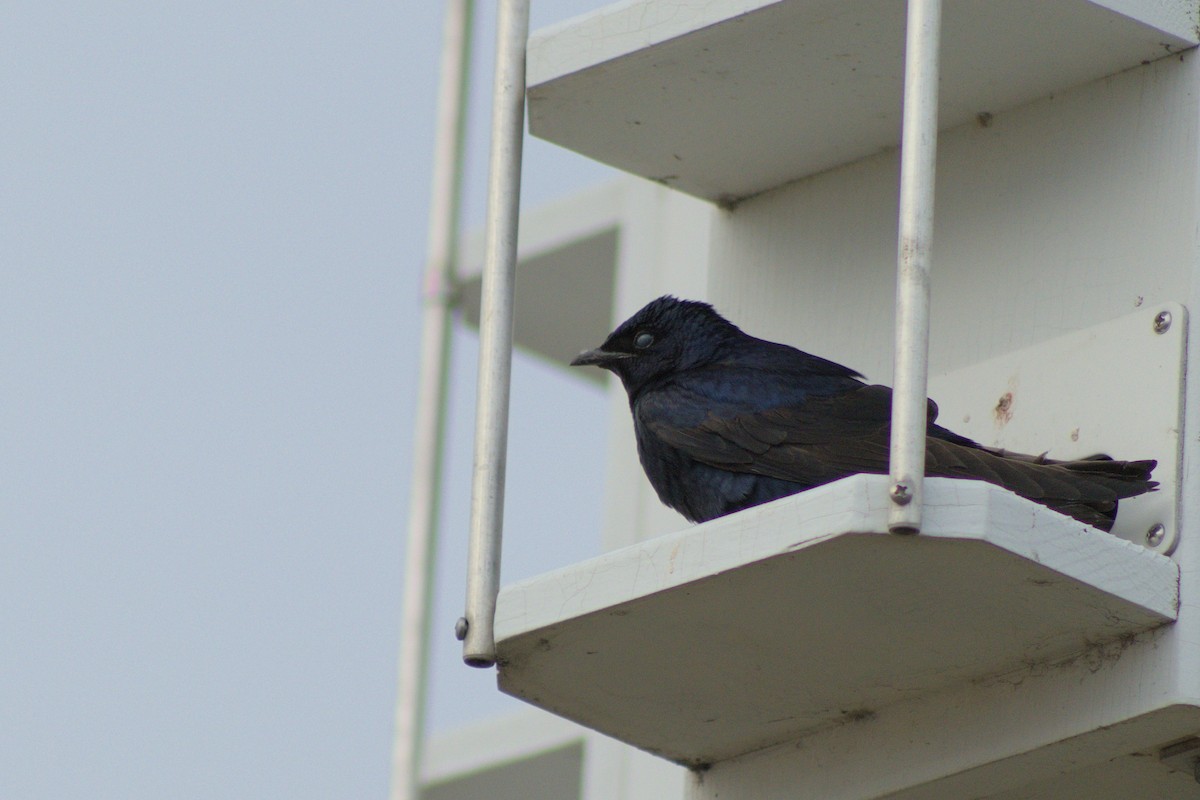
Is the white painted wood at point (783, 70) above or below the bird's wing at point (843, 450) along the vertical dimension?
above

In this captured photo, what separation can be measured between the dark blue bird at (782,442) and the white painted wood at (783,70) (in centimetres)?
44

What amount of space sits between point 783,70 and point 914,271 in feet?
3.69

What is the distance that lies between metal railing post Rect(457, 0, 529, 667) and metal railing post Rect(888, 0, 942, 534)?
943mm

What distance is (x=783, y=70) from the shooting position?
5.59 meters

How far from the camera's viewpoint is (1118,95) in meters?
5.59

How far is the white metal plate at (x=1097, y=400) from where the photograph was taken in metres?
5.14

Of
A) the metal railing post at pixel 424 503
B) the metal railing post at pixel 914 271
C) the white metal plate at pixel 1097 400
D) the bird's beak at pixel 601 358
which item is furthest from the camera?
the metal railing post at pixel 424 503

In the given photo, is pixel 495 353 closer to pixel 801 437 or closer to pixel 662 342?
pixel 801 437

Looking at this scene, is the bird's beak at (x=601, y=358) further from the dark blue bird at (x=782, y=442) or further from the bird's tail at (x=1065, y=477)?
the bird's tail at (x=1065, y=477)

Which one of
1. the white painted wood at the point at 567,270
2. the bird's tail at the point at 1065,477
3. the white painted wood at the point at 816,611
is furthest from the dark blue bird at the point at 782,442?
the white painted wood at the point at 567,270

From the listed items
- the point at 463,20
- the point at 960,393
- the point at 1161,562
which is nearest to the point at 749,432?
the point at 960,393

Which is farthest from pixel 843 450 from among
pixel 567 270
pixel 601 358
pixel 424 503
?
pixel 424 503

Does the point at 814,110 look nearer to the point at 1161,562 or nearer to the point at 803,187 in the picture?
the point at 803,187

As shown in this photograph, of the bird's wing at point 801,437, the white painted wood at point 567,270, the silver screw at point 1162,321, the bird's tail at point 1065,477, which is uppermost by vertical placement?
the white painted wood at point 567,270
